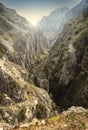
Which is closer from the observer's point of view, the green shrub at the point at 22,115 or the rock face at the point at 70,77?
the green shrub at the point at 22,115

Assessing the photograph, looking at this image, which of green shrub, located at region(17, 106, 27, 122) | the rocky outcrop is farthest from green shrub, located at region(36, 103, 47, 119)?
green shrub, located at region(17, 106, 27, 122)

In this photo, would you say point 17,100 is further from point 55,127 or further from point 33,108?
point 55,127

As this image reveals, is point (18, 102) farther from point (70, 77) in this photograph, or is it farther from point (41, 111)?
point (70, 77)

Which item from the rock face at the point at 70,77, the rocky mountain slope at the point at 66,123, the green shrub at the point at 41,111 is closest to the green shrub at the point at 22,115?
the green shrub at the point at 41,111

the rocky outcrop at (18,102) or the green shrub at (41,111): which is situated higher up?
the rocky outcrop at (18,102)

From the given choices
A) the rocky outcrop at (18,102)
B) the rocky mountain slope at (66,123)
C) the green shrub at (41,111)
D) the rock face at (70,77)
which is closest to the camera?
the rocky mountain slope at (66,123)

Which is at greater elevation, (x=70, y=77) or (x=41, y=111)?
(x=70, y=77)

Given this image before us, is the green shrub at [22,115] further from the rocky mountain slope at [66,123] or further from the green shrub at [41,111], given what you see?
the rocky mountain slope at [66,123]

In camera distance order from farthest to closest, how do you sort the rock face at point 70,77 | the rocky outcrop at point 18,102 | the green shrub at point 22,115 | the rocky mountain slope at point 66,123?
1. the rock face at point 70,77
2. the green shrub at point 22,115
3. the rocky outcrop at point 18,102
4. the rocky mountain slope at point 66,123

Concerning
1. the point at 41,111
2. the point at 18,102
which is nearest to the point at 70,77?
the point at 41,111
